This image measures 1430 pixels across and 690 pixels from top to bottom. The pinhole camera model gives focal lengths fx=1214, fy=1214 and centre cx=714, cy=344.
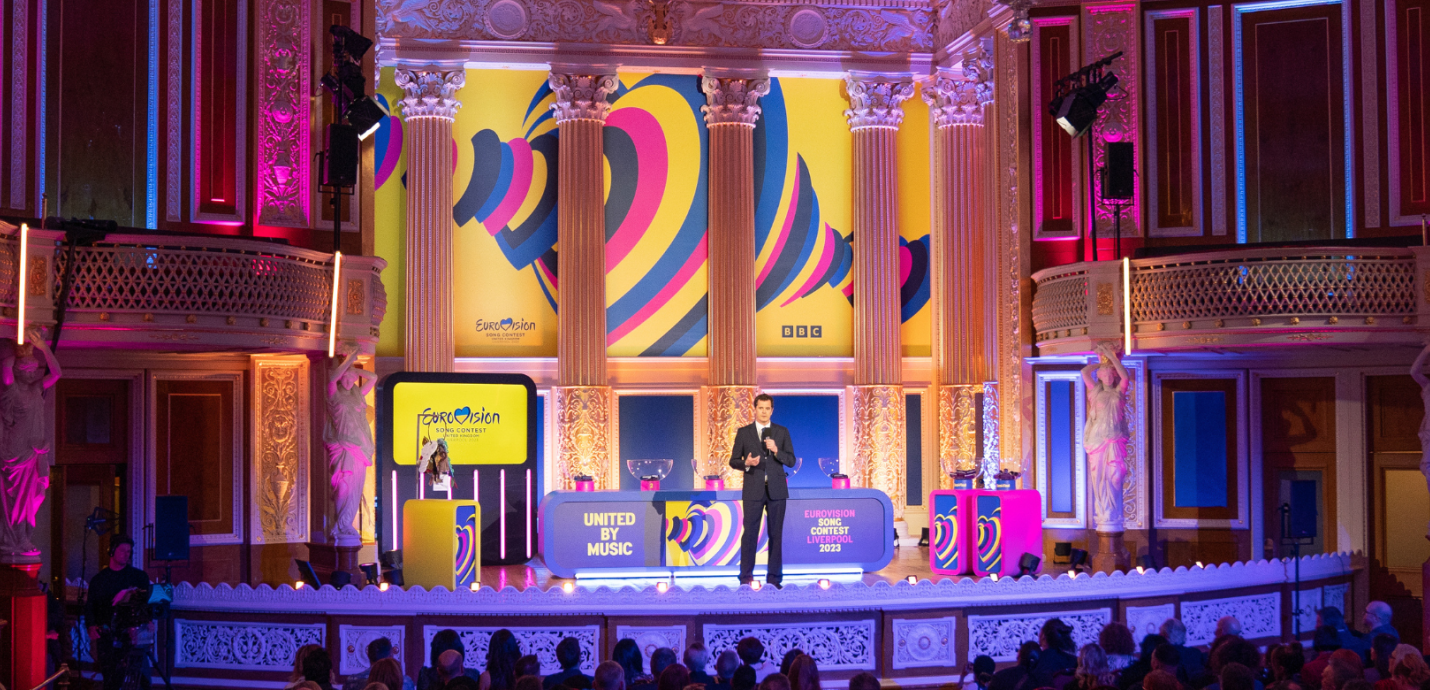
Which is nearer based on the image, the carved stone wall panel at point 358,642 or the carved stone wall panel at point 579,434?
the carved stone wall panel at point 358,642

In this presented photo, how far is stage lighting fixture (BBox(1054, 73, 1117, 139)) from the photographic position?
45.0 feet

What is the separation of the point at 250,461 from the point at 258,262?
10.4 feet

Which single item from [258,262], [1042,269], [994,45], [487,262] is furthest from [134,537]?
[994,45]

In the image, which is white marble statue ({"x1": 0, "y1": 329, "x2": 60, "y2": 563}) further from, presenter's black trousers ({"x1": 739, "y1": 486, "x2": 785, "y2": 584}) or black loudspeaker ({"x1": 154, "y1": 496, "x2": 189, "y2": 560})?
presenter's black trousers ({"x1": 739, "y1": 486, "x2": 785, "y2": 584})

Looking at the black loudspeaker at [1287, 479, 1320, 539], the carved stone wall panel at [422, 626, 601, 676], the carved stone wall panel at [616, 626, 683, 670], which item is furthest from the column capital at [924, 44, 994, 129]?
the carved stone wall panel at [422, 626, 601, 676]

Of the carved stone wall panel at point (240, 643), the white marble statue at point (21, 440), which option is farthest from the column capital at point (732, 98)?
the carved stone wall panel at point (240, 643)

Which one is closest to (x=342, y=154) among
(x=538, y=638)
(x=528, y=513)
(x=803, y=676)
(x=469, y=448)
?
(x=469, y=448)

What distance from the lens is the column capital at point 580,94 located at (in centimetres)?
1612

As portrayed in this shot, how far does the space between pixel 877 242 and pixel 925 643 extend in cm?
796

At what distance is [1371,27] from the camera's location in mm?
13945

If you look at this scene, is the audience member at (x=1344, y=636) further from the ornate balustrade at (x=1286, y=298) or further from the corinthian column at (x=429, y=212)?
the corinthian column at (x=429, y=212)

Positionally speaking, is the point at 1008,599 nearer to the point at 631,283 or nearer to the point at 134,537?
the point at 631,283

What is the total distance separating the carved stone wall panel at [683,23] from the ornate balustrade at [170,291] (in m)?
4.92

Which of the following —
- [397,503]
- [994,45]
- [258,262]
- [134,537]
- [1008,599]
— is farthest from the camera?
[994,45]
